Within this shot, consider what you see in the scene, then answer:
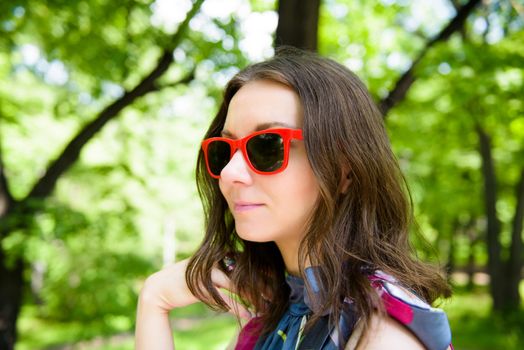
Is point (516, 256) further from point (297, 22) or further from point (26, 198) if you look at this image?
point (26, 198)

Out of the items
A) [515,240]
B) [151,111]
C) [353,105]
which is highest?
[151,111]

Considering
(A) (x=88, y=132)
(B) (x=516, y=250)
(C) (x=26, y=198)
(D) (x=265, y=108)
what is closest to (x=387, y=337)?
(D) (x=265, y=108)

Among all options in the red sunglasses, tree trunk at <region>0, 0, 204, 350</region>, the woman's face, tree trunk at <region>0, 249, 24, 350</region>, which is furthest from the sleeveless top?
tree trunk at <region>0, 249, 24, 350</region>

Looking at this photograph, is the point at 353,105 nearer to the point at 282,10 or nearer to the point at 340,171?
the point at 340,171

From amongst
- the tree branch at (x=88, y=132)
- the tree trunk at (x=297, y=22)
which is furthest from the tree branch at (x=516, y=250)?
the tree trunk at (x=297, y=22)

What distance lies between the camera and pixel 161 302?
1602 mm

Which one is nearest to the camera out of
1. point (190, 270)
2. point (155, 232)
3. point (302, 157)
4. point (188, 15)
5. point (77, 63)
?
point (302, 157)

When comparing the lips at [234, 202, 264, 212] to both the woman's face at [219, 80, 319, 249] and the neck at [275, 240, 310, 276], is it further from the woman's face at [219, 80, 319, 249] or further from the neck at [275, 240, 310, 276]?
the neck at [275, 240, 310, 276]

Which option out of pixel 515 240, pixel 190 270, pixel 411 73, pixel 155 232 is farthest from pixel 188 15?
pixel 155 232

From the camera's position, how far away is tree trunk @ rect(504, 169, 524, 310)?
35.3ft

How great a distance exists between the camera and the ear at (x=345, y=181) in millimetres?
1367

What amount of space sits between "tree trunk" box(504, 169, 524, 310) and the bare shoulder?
10.9m

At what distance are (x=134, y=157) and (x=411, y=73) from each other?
6.16 meters

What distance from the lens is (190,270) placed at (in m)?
1.57
